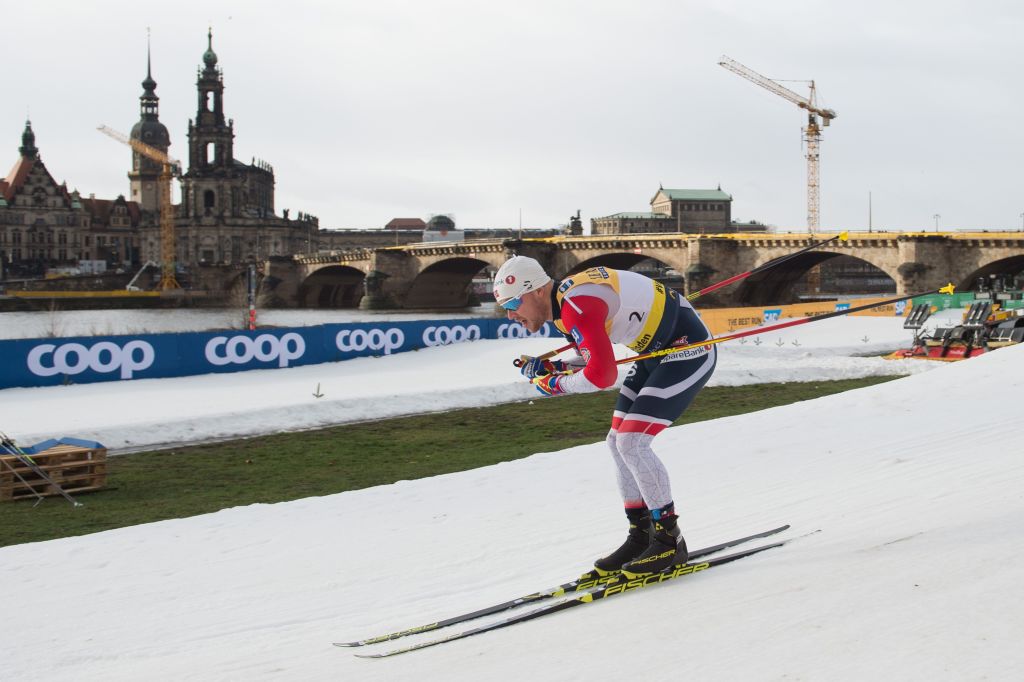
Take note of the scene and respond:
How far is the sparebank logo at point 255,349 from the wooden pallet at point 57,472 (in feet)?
45.8

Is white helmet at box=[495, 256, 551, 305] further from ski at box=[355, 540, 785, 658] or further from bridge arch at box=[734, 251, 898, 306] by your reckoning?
bridge arch at box=[734, 251, 898, 306]

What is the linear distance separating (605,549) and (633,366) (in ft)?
6.81

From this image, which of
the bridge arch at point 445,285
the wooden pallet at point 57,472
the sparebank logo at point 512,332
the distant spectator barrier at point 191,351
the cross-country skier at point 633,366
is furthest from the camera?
the bridge arch at point 445,285

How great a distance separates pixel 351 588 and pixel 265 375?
21.6 metres

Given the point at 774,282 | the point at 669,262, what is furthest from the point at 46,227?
the point at 774,282

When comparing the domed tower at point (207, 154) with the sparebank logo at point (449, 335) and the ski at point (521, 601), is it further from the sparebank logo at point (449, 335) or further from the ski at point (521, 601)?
the ski at point (521, 601)

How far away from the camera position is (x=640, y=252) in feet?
313

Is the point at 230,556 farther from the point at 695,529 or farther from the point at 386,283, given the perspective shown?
the point at 386,283

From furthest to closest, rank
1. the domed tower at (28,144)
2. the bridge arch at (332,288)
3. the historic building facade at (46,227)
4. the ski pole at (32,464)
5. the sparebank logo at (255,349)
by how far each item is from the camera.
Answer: the domed tower at (28,144)
the historic building facade at (46,227)
the bridge arch at (332,288)
the sparebank logo at (255,349)
the ski pole at (32,464)

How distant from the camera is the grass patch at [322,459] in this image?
12390mm

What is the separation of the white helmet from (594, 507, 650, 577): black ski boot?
70.9 inches

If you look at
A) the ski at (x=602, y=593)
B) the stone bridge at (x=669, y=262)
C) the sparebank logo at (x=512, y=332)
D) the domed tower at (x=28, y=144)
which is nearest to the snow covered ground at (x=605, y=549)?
the ski at (x=602, y=593)

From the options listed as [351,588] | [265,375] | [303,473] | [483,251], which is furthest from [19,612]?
[483,251]

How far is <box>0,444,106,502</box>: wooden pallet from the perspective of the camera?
13.4 metres
